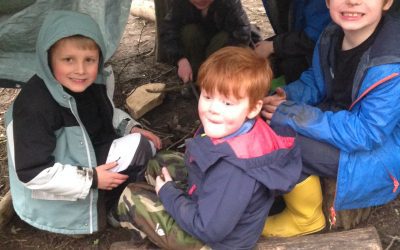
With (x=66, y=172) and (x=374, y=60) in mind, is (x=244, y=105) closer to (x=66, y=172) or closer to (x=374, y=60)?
(x=374, y=60)

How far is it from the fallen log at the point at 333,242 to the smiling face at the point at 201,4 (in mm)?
1823

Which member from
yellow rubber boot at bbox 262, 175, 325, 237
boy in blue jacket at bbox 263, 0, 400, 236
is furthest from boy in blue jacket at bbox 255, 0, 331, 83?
yellow rubber boot at bbox 262, 175, 325, 237

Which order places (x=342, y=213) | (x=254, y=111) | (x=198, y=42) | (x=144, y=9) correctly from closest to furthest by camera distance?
(x=254, y=111)
(x=342, y=213)
(x=198, y=42)
(x=144, y=9)

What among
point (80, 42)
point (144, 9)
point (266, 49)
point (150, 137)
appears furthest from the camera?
point (144, 9)

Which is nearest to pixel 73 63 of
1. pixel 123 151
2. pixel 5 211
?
pixel 123 151

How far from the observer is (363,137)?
201 centimetres

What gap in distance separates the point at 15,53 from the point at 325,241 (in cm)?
182

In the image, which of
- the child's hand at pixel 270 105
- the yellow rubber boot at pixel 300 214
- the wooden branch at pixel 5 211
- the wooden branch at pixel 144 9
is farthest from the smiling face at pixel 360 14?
the wooden branch at pixel 144 9

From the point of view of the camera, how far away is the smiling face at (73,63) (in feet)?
7.23

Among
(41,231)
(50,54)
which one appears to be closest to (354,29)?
(50,54)

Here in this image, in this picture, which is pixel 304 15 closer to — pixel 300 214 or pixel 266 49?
pixel 266 49

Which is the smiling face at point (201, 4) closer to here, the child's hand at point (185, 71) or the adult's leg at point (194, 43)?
the adult's leg at point (194, 43)

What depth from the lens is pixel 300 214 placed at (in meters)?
2.26

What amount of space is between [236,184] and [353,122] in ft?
2.15
